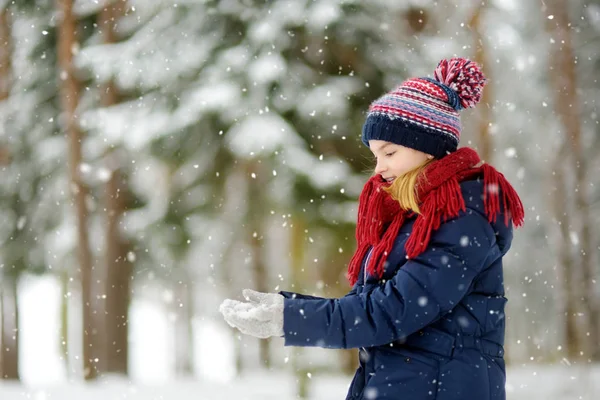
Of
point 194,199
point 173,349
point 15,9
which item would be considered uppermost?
point 15,9

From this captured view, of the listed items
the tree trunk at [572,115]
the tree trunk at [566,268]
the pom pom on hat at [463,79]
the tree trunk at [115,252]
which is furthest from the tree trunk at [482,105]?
the pom pom on hat at [463,79]

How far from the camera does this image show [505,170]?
18422 mm

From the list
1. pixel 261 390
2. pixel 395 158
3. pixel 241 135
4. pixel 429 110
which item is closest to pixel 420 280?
pixel 395 158

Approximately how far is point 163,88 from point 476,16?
4.46 meters

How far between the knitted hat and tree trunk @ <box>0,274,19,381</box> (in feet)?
45.5

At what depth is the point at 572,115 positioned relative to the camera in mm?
10945

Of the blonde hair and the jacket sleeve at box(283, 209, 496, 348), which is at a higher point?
the blonde hair

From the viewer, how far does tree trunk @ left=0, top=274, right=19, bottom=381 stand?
15.5m

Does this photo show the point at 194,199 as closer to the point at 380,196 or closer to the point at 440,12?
the point at 440,12

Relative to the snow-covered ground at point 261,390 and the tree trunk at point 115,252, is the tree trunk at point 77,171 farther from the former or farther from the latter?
the snow-covered ground at point 261,390

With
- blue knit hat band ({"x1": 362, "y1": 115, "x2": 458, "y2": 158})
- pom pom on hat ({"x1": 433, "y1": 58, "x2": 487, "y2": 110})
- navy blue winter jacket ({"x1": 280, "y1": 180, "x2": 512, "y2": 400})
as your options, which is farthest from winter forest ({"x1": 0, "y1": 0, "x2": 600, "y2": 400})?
navy blue winter jacket ({"x1": 280, "y1": 180, "x2": 512, "y2": 400})

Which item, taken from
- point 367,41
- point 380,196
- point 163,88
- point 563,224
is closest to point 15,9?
point 163,88

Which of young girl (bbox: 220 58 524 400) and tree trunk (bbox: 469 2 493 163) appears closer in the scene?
young girl (bbox: 220 58 524 400)

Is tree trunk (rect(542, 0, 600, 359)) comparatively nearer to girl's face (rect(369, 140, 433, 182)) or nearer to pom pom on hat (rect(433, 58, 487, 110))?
pom pom on hat (rect(433, 58, 487, 110))
